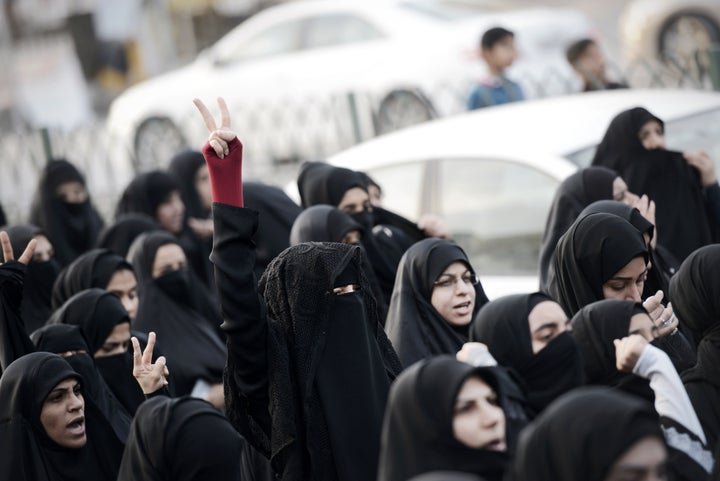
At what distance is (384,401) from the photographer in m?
4.43

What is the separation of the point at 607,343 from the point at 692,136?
122 inches

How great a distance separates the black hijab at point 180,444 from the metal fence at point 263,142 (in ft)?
20.3

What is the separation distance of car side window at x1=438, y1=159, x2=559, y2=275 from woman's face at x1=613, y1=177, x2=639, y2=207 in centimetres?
68

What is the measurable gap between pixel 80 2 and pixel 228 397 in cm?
1672

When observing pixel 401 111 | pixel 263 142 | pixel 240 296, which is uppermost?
pixel 240 296

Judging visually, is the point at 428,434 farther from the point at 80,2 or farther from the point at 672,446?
the point at 80,2

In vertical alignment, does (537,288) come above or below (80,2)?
below

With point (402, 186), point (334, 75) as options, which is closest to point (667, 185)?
point (402, 186)

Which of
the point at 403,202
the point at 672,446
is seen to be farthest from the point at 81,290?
the point at 672,446

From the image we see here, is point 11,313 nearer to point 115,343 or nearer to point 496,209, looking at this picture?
point 115,343

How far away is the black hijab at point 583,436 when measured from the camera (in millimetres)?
3234

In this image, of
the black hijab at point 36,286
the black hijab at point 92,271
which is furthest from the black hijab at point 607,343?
the black hijab at point 36,286

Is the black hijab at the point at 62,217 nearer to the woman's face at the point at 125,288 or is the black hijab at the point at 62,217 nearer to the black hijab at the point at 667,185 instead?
the woman's face at the point at 125,288

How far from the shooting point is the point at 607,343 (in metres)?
4.44
